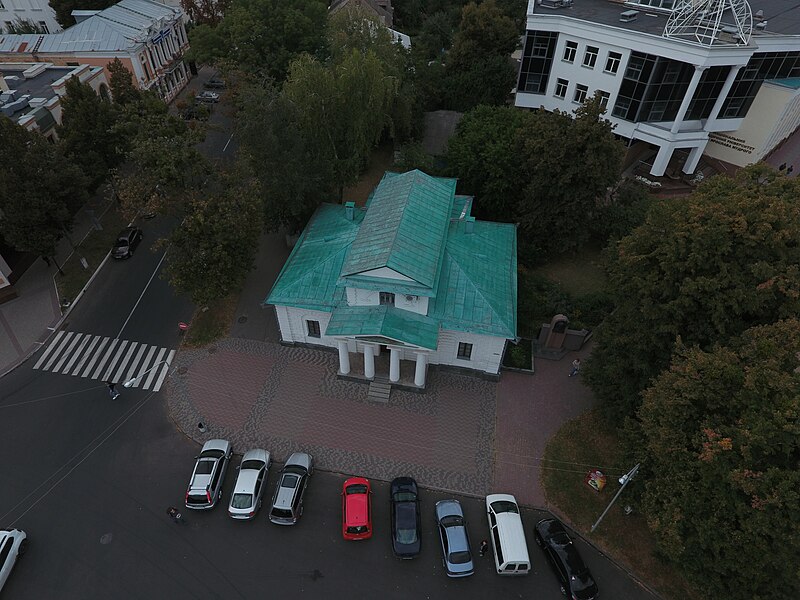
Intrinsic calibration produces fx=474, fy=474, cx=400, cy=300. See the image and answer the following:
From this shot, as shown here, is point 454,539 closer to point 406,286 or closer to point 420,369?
point 420,369

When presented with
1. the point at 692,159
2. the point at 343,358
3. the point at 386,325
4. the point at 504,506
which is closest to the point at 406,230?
the point at 386,325

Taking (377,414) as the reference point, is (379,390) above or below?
above

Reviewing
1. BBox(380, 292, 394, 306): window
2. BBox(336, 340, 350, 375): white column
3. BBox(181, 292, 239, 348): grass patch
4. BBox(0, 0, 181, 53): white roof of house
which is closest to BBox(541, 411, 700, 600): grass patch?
BBox(380, 292, 394, 306): window

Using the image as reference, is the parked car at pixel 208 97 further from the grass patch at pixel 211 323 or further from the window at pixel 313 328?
the window at pixel 313 328

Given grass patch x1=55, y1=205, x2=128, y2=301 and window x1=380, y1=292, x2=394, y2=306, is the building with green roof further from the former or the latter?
grass patch x1=55, y1=205, x2=128, y2=301

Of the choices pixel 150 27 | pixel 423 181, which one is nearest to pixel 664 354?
pixel 423 181

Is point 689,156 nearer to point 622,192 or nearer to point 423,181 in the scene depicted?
point 622,192
